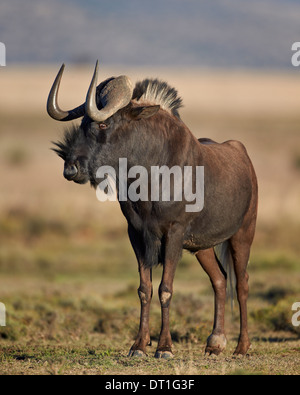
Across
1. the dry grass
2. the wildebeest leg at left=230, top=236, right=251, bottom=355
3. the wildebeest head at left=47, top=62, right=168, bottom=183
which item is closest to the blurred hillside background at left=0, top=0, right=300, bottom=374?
the dry grass

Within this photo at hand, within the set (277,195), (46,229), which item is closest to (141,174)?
(46,229)

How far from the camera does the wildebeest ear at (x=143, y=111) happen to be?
344 inches

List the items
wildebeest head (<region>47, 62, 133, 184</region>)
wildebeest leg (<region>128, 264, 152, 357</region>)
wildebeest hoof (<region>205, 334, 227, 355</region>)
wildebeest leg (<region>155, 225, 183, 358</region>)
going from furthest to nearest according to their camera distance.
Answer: wildebeest hoof (<region>205, 334, 227, 355</region>), wildebeest leg (<region>128, 264, 152, 357</region>), wildebeest leg (<region>155, 225, 183, 358</region>), wildebeest head (<region>47, 62, 133, 184</region>)

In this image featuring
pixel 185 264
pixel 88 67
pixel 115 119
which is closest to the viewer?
pixel 115 119

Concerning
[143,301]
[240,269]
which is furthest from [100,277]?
[143,301]

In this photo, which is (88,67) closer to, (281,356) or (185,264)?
(185,264)

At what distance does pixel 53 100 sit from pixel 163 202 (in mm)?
1646

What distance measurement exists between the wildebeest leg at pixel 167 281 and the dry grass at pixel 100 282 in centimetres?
18

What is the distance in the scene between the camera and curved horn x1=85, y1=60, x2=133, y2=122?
331 inches

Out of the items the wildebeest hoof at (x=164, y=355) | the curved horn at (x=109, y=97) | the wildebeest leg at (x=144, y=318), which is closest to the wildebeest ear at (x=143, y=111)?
the curved horn at (x=109, y=97)

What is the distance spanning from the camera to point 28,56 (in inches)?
7539

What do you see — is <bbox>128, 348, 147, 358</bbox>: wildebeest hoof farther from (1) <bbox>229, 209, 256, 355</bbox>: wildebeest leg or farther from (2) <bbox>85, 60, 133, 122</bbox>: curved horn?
(2) <bbox>85, 60, 133, 122</bbox>: curved horn

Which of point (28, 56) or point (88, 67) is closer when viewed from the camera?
point (88, 67)

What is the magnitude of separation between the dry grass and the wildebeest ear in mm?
1666
